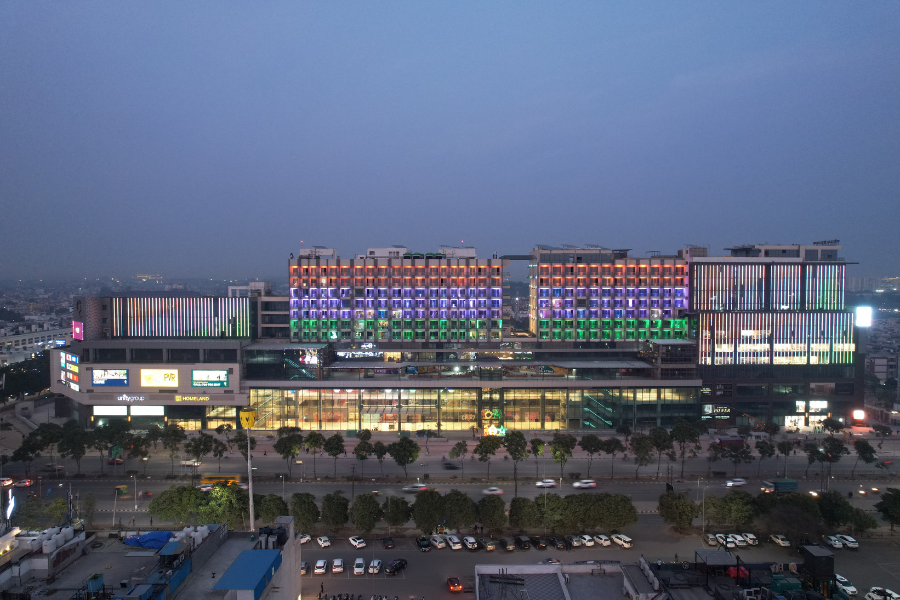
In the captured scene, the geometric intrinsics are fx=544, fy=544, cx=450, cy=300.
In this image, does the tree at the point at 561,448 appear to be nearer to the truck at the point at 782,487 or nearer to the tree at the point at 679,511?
the tree at the point at 679,511

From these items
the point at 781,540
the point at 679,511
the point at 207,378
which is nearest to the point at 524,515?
the point at 679,511

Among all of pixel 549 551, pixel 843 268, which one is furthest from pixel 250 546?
pixel 843 268

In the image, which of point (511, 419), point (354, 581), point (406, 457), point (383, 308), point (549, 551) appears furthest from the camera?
point (383, 308)

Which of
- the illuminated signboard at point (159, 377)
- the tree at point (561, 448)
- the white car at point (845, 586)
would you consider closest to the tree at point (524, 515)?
the tree at point (561, 448)

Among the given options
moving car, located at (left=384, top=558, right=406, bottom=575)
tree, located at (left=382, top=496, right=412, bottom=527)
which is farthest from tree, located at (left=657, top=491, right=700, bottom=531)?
moving car, located at (left=384, top=558, right=406, bottom=575)

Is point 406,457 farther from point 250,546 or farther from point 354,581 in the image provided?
point 250,546
